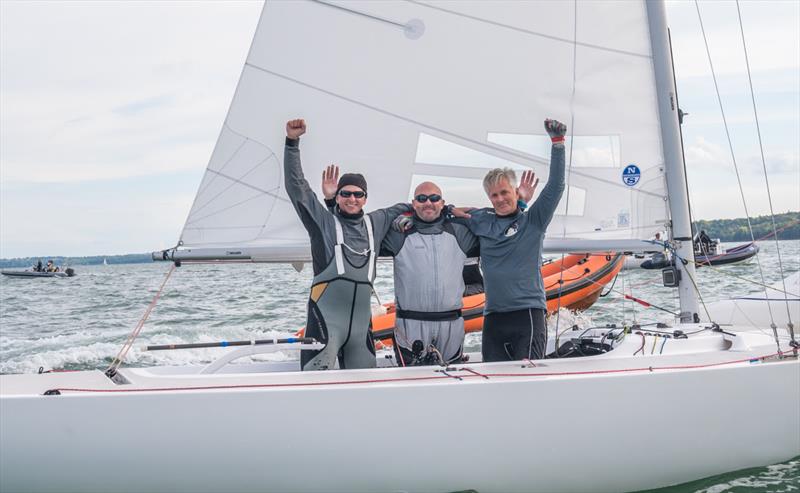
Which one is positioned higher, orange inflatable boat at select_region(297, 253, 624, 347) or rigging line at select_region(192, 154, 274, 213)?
rigging line at select_region(192, 154, 274, 213)

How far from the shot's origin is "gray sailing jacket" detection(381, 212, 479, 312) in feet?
11.0

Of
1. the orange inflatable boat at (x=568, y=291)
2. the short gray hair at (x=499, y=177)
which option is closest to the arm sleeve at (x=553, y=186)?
the short gray hair at (x=499, y=177)

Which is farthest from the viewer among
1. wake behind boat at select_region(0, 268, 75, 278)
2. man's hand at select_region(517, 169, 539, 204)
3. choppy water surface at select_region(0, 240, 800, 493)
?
wake behind boat at select_region(0, 268, 75, 278)

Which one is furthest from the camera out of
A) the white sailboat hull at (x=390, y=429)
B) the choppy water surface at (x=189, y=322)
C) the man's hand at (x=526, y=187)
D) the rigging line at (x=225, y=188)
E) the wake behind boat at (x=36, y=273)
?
the wake behind boat at (x=36, y=273)

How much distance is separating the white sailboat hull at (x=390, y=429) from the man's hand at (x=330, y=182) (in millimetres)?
824

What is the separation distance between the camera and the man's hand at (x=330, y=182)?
342cm

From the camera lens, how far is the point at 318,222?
10.6 feet

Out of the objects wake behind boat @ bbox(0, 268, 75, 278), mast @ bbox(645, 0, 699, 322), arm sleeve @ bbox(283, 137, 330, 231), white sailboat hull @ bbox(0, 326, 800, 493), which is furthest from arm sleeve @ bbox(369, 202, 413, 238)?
wake behind boat @ bbox(0, 268, 75, 278)

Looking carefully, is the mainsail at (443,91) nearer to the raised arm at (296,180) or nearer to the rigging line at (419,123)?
the rigging line at (419,123)

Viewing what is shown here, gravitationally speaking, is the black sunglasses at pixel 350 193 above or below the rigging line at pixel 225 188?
below

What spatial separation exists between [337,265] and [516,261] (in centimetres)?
80

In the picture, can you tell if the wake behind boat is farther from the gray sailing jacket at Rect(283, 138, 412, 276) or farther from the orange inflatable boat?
the gray sailing jacket at Rect(283, 138, 412, 276)

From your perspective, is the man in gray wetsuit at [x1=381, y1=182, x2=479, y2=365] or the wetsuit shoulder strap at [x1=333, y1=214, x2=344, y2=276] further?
the man in gray wetsuit at [x1=381, y1=182, x2=479, y2=365]

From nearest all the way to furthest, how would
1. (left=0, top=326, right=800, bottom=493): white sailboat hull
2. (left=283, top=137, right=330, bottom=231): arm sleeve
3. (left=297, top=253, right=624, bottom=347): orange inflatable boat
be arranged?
(left=0, top=326, right=800, bottom=493): white sailboat hull → (left=283, top=137, right=330, bottom=231): arm sleeve → (left=297, top=253, right=624, bottom=347): orange inflatable boat
